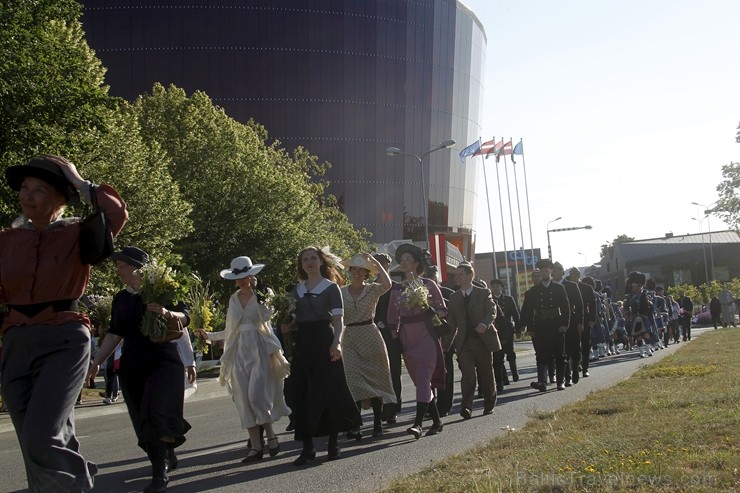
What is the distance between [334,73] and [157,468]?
70.6m

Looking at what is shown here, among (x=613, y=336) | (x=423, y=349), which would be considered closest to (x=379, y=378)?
(x=423, y=349)

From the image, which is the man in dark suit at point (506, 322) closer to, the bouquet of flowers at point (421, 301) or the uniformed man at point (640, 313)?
the bouquet of flowers at point (421, 301)

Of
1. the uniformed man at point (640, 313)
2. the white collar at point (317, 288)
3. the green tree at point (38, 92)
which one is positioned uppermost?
the green tree at point (38, 92)

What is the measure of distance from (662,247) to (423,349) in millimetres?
128854

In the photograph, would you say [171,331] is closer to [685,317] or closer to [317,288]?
[317,288]

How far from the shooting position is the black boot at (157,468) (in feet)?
25.6

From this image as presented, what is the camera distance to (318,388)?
9453 millimetres

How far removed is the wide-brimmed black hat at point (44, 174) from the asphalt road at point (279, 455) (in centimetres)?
285

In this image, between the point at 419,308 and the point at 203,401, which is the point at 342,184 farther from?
the point at 419,308

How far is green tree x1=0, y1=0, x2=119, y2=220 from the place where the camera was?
1928cm

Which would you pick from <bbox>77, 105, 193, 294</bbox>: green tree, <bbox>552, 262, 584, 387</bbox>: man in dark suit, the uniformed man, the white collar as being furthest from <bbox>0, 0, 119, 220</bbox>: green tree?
the uniformed man

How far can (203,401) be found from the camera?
69.1 feet

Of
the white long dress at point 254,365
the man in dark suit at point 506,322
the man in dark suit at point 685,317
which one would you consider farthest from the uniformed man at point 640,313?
the white long dress at point 254,365

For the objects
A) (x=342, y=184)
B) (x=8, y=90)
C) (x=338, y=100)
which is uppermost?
(x=338, y=100)
